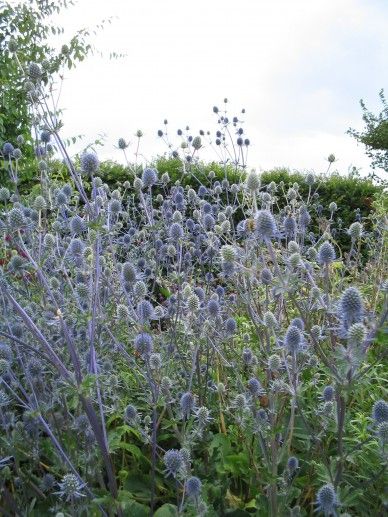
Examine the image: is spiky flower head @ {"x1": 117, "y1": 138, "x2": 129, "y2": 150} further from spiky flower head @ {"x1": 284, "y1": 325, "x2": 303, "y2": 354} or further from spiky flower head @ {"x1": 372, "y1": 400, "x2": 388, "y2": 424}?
spiky flower head @ {"x1": 372, "y1": 400, "x2": 388, "y2": 424}

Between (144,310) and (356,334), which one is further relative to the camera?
(144,310)

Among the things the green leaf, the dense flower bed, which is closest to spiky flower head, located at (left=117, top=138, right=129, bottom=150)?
the dense flower bed

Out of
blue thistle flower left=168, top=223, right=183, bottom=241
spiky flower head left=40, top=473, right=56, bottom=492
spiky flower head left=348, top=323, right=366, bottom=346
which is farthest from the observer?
blue thistle flower left=168, top=223, right=183, bottom=241

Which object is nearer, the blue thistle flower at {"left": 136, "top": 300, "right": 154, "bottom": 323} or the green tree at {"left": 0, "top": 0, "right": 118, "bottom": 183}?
the blue thistle flower at {"left": 136, "top": 300, "right": 154, "bottom": 323}

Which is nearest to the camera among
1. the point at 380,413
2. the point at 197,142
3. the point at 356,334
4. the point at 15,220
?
the point at 356,334

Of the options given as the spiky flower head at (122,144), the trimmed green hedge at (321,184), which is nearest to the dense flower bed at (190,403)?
the spiky flower head at (122,144)

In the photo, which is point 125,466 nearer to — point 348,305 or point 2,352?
point 2,352

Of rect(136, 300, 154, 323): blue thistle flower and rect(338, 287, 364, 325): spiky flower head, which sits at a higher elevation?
rect(338, 287, 364, 325): spiky flower head

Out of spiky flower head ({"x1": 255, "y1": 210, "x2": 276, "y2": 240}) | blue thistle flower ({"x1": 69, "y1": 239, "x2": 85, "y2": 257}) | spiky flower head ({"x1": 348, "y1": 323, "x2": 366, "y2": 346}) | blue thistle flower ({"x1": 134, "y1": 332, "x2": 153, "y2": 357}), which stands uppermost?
spiky flower head ({"x1": 255, "y1": 210, "x2": 276, "y2": 240})

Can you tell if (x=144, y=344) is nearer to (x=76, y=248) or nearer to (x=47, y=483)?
(x=76, y=248)

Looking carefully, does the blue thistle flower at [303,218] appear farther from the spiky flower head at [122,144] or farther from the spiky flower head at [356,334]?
the spiky flower head at [356,334]

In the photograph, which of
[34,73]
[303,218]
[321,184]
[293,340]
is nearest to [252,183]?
[293,340]

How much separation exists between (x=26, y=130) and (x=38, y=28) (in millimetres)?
1346

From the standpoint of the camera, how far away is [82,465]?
2670 mm
